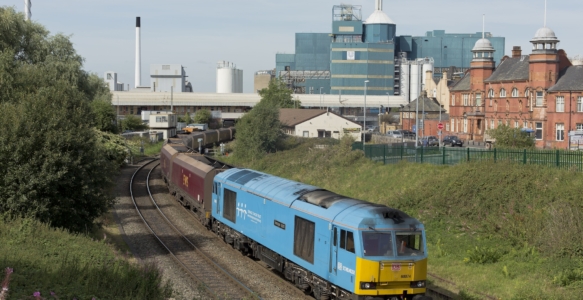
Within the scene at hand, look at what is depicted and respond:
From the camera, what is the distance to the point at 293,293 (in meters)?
19.8

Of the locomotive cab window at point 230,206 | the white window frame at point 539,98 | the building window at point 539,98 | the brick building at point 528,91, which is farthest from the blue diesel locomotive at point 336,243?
the building window at point 539,98

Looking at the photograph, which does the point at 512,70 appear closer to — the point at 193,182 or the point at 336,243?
the point at 193,182

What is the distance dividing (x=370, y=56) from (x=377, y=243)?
123997 mm

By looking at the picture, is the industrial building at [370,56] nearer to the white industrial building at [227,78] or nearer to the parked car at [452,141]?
the white industrial building at [227,78]

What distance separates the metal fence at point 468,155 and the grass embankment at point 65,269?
18.7 meters

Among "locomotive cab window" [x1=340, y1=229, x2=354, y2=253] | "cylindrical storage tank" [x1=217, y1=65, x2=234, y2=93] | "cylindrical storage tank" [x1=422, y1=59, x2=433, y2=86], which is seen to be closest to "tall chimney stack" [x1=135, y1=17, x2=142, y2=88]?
"cylindrical storage tank" [x1=217, y1=65, x2=234, y2=93]

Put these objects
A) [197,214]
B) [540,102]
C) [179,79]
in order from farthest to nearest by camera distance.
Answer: [179,79] → [540,102] → [197,214]

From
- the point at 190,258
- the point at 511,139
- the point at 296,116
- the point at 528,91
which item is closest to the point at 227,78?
the point at 296,116

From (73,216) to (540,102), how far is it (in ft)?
147

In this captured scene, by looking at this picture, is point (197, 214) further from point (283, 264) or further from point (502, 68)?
point (502, 68)

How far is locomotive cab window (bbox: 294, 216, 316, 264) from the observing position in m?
18.4

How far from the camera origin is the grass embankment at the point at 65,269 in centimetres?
1327

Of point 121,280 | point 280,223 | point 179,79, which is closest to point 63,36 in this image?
point 280,223

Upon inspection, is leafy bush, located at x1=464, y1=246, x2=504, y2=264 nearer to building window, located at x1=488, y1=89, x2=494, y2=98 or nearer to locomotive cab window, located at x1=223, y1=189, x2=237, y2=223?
locomotive cab window, located at x1=223, y1=189, x2=237, y2=223
